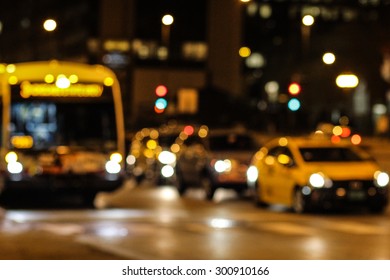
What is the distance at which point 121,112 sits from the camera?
25547 mm

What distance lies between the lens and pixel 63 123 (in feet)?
82.7

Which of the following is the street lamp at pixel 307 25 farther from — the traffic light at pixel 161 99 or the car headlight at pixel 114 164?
the car headlight at pixel 114 164

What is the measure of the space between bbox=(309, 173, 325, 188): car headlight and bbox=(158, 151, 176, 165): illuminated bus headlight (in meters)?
10.2

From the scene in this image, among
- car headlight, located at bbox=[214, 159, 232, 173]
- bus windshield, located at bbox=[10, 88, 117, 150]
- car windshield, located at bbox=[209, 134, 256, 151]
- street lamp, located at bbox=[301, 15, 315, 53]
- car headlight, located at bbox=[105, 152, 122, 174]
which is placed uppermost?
street lamp, located at bbox=[301, 15, 315, 53]

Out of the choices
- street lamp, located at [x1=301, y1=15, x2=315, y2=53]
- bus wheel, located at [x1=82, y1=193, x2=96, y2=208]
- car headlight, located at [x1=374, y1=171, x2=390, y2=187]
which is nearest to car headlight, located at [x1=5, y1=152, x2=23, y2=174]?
bus wheel, located at [x1=82, y1=193, x2=96, y2=208]

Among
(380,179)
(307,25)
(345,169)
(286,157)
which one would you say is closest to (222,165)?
(286,157)

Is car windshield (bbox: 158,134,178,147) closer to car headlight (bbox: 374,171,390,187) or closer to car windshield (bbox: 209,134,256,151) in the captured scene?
car windshield (bbox: 209,134,256,151)

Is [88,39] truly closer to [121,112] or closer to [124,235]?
[121,112]

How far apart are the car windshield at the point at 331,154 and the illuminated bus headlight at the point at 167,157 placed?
29.0 ft

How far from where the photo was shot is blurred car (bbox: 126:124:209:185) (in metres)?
32.1

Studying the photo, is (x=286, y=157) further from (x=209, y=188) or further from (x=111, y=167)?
(x=209, y=188)

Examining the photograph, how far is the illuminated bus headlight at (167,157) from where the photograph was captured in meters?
32.3

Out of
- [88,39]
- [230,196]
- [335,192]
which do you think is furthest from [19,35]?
[335,192]

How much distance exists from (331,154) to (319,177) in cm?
168
